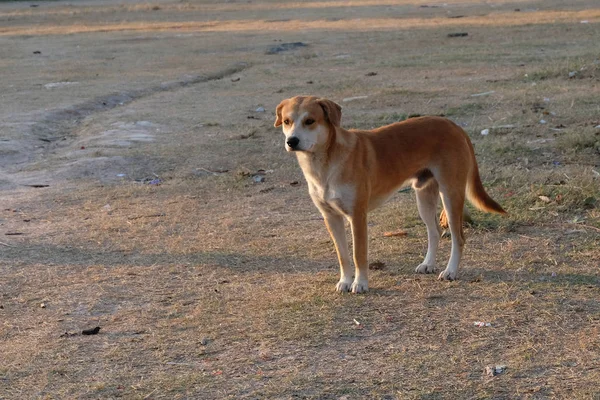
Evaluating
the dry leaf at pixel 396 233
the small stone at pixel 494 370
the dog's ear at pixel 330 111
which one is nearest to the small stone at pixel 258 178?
the dry leaf at pixel 396 233

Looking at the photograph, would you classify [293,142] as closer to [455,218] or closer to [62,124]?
[455,218]

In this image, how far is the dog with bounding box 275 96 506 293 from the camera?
213 inches

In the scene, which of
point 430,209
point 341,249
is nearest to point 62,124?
point 430,209

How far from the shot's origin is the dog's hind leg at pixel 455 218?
5730mm

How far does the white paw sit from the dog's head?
2.80 ft

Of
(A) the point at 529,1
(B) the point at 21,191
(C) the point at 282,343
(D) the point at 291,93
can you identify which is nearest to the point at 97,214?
(B) the point at 21,191

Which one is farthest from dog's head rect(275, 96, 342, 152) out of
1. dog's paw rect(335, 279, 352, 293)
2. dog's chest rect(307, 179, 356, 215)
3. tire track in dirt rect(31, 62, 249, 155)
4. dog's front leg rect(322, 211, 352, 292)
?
tire track in dirt rect(31, 62, 249, 155)

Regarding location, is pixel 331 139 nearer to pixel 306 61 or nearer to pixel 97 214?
pixel 97 214

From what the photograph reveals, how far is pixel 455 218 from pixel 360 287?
783 millimetres

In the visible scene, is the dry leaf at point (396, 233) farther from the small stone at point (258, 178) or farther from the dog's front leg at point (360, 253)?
the small stone at point (258, 178)

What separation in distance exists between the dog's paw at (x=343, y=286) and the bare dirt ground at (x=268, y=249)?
0.12 metres

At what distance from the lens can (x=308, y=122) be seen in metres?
5.36

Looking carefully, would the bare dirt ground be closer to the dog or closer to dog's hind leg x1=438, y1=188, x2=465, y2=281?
dog's hind leg x1=438, y1=188, x2=465, y2=281

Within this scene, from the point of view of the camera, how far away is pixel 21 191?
907 cm
